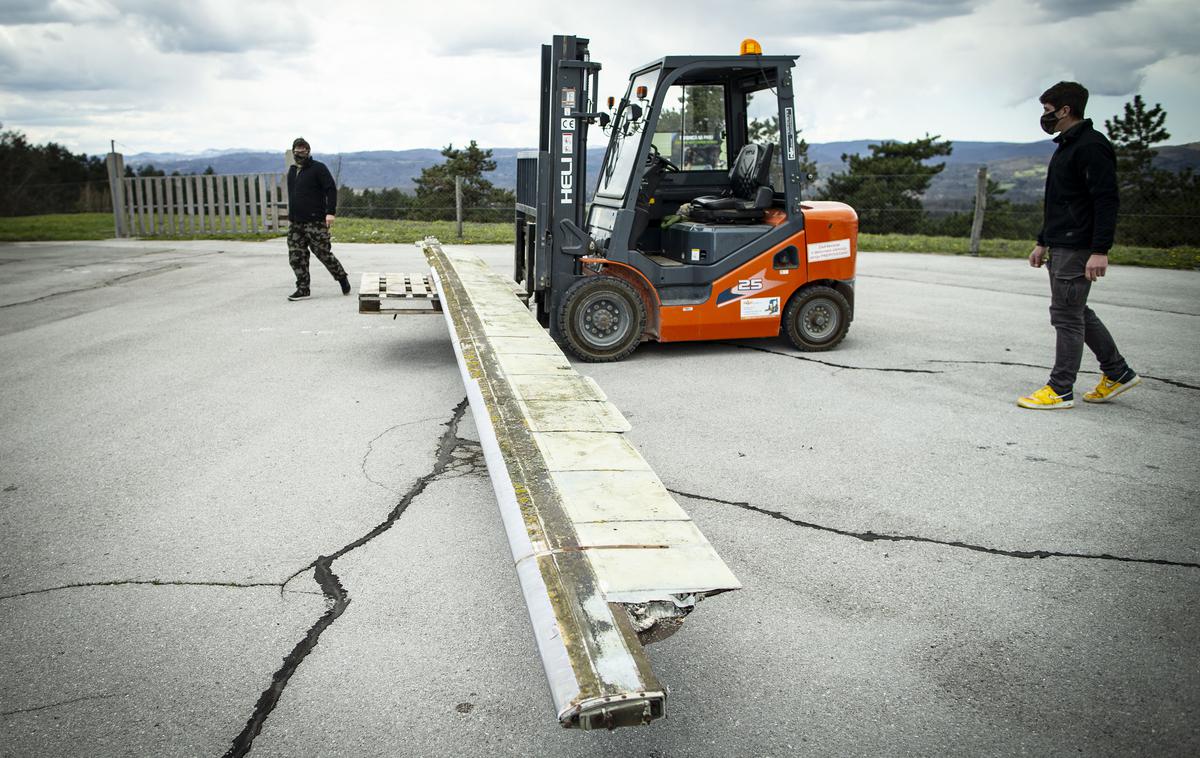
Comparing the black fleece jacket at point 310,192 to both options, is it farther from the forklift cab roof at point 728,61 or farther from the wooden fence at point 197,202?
the wooden fence at point 197,202

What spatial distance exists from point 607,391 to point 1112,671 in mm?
4186

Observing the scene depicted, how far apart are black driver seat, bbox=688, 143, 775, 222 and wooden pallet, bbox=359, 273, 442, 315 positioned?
103 inches

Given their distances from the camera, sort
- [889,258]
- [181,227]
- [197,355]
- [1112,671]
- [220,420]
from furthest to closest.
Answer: [181,227] → [889,258] → [197,355] → [220,420] → [1112,671]

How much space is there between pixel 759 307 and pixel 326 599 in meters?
5.39

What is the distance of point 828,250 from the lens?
312 inches

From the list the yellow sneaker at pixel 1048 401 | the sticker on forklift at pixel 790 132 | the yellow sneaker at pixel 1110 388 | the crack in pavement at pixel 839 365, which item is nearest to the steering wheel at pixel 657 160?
the sticker on forklift at pixel 790 132

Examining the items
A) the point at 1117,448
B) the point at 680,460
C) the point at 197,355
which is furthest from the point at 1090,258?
the point at 197,355

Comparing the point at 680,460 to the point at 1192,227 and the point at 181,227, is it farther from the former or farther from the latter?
the point at 1192,227

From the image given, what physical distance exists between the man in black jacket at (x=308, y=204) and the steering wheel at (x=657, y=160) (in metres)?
4.09

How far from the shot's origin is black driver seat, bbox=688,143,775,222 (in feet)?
25.5

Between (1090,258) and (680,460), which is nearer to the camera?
(680,460)

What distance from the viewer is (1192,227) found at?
72.5 feet

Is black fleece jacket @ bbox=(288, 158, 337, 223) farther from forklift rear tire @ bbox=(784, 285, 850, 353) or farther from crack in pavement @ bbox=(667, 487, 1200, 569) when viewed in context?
crack in pavement @ bbox=(667, 487, 1200, 569)

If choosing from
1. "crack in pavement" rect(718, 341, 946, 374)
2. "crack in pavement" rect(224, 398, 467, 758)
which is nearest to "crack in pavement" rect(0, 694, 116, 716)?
"crack in pavement" rect(224, 398, 467, 758)
